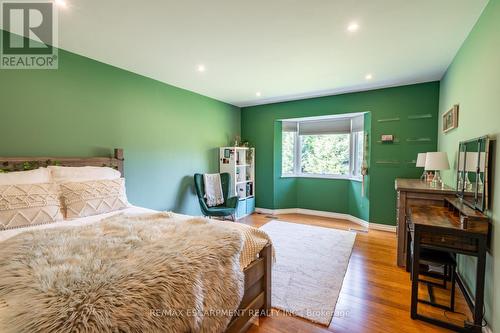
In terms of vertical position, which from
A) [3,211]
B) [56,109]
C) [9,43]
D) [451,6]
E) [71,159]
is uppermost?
[451,6]

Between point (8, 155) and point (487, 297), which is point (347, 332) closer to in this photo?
point (487, 297)

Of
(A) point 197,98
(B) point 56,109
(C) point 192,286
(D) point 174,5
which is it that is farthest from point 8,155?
(A) point 197,98

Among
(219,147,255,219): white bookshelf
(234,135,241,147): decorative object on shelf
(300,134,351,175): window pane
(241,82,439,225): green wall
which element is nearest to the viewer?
(241,82,439,225): green wall

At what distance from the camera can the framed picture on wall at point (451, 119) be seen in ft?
8.28

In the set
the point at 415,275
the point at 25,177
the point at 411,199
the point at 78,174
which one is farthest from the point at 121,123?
the point at 411,199

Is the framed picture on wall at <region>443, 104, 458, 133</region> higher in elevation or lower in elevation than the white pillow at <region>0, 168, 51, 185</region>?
higher

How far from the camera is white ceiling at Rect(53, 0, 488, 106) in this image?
1837 mm

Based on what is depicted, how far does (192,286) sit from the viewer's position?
113 centimetres

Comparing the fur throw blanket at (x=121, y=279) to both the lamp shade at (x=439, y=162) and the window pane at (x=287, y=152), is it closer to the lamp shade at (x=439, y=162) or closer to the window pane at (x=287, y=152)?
the lamp shade at (x=439, y=162)

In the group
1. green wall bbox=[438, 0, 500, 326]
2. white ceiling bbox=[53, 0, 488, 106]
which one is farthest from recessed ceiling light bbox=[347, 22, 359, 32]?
green wall bbox=[438, 0, 500, 326]

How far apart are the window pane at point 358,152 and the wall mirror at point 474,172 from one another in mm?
2210

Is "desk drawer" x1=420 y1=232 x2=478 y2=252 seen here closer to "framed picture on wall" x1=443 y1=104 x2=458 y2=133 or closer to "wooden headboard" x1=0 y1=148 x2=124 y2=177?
"framed picture on wall" x1=443 y1=104 x2=458 y2=133

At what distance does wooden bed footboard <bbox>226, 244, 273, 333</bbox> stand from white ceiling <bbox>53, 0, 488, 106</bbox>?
6.58 ft

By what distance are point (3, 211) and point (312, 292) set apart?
2645mm
